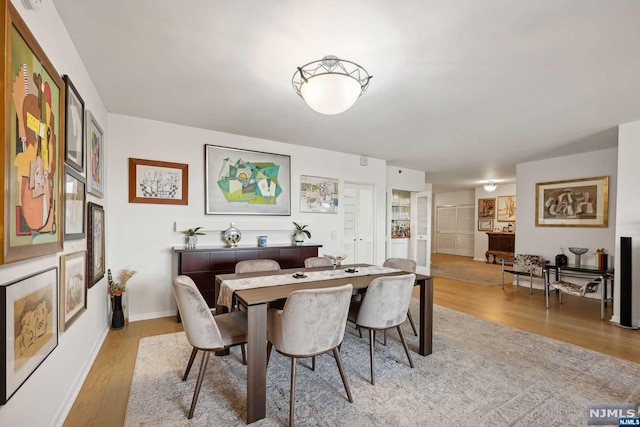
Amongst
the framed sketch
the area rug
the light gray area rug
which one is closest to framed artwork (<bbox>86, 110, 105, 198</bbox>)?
the framed sketch

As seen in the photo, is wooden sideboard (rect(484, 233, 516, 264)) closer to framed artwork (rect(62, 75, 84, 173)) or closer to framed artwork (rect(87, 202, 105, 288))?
framed artwork (rect(87, 202, 105, 288))

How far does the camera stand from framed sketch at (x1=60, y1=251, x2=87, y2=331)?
188cm

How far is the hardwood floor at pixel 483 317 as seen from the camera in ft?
6.66

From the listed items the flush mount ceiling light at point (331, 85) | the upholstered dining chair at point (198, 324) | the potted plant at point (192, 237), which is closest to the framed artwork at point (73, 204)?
the upholstered dining chair at point (198, 324)

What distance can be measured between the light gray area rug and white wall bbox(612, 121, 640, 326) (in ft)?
5.11

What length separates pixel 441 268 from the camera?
789 centimetres

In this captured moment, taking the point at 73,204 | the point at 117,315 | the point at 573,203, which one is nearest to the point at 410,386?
the point at 73,204

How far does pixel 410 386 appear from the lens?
225 centimetres

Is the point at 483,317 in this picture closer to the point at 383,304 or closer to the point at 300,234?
the point at 383,304

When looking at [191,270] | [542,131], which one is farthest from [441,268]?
[191,270]

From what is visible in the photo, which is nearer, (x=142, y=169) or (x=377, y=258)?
(x=142, y=169)

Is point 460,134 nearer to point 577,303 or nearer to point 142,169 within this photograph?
point 577,303

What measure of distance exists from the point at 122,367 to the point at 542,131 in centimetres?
551

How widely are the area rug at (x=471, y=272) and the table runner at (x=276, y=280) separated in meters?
4.40
